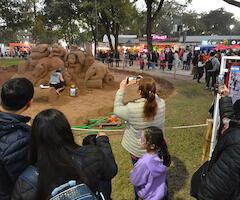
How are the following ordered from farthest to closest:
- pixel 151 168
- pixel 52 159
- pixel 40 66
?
pixel 40 66 < pixel 151 168 < pixel 52 159

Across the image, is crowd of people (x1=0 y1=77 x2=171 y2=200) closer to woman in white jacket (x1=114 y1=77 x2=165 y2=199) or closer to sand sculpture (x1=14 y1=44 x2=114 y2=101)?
woman in white jacket (x1=114 y1=77 x2=165 y2=199)

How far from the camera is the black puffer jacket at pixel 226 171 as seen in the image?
2383 mm

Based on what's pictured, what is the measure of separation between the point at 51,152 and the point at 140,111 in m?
1.91

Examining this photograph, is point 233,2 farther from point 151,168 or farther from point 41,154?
point 41,154

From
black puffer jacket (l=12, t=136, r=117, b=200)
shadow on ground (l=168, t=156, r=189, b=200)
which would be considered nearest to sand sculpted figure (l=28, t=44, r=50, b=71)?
shadow on ground (l=168, t=156, r=189, b=200)

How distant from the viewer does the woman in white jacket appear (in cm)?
364

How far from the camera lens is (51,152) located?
6.50 ft

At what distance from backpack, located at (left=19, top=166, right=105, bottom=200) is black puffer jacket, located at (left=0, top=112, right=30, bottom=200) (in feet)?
0.57

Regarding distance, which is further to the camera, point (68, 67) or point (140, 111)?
point (68, 67)

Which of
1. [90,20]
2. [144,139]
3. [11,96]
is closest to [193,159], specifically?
[144,139]

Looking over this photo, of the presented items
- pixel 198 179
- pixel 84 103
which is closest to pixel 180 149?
pixel 198 179

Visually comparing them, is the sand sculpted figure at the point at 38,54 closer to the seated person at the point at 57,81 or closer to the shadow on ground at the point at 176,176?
the seated person at the point at 57,81

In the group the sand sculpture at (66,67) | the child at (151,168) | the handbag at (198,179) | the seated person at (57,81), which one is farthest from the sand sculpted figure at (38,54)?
the handbag at (198,179)

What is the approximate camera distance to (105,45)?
187ft
